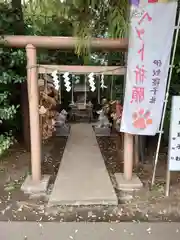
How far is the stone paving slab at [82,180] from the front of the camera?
12.2ft

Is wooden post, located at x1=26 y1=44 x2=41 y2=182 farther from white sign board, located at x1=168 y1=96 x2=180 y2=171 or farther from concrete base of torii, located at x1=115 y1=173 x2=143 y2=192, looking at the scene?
white sign board, located at x1=168 y1=96 x2=180 y2=171

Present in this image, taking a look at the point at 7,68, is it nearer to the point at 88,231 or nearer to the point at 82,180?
the point at 82,180

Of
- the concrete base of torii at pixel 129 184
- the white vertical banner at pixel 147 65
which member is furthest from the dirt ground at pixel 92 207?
the white vertical banner at pixel 147 65

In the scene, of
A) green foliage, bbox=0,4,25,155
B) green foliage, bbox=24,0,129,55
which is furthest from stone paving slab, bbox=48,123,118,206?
green foliage, bbox=24,0,129,55

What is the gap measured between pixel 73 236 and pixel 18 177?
1.98 m

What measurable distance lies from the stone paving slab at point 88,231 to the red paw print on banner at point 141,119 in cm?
136

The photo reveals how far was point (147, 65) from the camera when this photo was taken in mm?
3797

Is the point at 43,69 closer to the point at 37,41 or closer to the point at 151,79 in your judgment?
the point at 37,41

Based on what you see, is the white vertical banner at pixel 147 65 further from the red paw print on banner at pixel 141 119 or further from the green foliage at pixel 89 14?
the green foliage at pixel 89 14

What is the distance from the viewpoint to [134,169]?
508 cm

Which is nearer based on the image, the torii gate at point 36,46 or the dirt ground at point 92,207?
the dirt ground at point 92,207

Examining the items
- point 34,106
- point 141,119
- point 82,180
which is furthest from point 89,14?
point 82,180

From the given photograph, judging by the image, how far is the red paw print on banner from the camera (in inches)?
156

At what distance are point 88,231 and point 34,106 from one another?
76.3 inches
